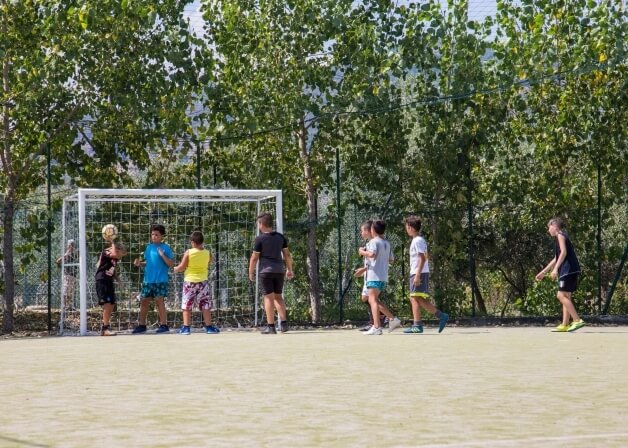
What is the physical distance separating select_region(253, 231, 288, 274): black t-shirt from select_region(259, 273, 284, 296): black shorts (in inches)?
2.2

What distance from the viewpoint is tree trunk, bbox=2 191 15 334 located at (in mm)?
21000

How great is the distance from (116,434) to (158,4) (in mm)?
15260

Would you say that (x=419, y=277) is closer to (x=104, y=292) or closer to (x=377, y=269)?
(x=377, y=269)

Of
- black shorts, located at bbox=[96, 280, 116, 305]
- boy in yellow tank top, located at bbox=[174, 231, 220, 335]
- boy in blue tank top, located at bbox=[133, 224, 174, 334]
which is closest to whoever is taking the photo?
black shorts, located at bbox=[96, 280, 116, 305]

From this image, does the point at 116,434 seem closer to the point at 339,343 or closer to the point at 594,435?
the point at 594,435

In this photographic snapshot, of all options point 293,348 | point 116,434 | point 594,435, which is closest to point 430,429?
point 594,435

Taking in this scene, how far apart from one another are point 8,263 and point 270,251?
15.2ft

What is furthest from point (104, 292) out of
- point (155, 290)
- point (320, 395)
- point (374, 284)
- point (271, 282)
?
point (320, 395)

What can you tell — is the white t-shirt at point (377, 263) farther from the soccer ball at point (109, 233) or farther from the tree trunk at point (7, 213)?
the tree trunk at point (7, 213)

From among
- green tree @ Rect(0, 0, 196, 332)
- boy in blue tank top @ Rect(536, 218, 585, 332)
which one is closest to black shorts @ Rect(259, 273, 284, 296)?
boy in blue tank top @ Rect(536, 218, 585, 332)

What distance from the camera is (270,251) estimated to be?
1919cm

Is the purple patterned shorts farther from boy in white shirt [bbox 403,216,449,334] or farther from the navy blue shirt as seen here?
the navy blue shirt

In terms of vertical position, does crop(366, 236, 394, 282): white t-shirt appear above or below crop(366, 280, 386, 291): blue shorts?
above

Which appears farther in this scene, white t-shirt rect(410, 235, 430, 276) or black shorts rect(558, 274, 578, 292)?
black shorts rect(558, 274, 578, 292)
